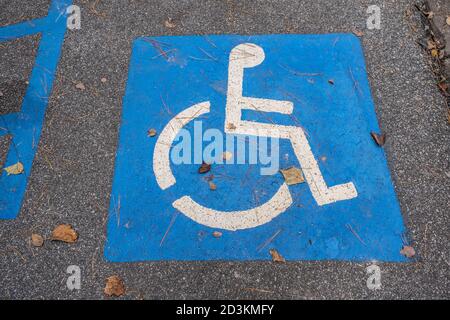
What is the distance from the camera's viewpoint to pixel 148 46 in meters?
4.05

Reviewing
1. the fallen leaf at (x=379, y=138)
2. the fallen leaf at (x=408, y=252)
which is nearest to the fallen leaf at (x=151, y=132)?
the fallen leaf at (x=379, y=138)

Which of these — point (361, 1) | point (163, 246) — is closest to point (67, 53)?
point (163, 246)

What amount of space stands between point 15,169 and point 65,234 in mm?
865

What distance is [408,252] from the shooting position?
2.94 metres

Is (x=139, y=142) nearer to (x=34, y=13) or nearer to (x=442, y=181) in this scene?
(x=34, y=13)

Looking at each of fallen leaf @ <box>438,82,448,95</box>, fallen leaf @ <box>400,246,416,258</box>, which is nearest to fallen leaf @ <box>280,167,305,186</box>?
fallen leaf @ <box>400,246,416,258</box>

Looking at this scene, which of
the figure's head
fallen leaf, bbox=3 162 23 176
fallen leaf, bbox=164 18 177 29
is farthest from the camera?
fallen leaf, bbox=164 18 177 29

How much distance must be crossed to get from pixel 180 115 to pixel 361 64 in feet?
6.17

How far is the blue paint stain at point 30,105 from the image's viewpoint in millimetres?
3367

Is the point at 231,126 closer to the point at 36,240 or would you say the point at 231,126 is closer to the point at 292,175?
the point at 292,175

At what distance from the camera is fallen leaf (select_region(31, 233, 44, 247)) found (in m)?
3.11

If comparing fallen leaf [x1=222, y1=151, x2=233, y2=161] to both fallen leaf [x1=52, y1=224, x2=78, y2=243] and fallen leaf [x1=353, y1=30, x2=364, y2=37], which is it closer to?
fallen leaf [x1=52, y1=224, x2=78, y2=243]

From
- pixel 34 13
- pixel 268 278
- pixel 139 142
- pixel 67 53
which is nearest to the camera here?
pixel 268 278

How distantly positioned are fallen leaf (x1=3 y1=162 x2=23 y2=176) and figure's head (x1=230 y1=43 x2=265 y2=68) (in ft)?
7.37
